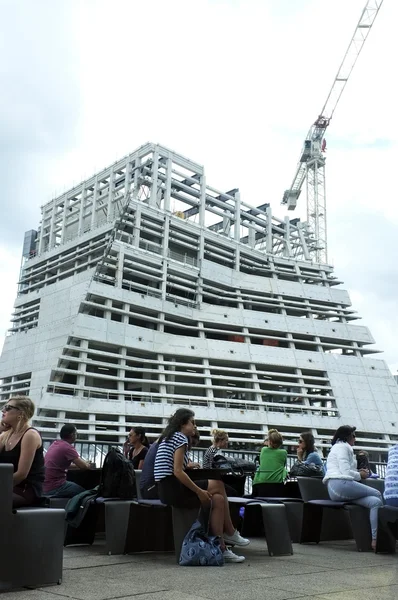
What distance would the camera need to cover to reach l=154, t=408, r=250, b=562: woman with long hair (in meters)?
6.05

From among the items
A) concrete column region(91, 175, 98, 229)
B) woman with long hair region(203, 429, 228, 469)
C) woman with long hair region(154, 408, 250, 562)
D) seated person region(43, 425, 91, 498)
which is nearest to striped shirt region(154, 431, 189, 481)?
woman with long hair region(154, 408, 250, 562)

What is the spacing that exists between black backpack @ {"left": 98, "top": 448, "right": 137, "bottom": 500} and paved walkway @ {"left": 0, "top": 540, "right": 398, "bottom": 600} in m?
0.68

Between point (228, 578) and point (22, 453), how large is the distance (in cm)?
212

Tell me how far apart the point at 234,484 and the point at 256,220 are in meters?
64.8

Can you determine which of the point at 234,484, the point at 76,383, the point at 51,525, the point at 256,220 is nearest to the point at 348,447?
the point at 234,484

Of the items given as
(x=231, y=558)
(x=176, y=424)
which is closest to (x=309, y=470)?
(x=231, y=558)

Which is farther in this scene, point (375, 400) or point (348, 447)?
point (375, 400)

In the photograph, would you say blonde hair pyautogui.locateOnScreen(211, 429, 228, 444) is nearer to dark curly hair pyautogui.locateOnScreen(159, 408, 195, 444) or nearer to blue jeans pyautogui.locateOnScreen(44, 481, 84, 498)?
blue jeans pyautogui.locateOnScreen(44, 481, 84, 498)

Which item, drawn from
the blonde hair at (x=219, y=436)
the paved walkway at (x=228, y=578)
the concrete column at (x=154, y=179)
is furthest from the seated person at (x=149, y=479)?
the concrete column at (x=154, y=179)

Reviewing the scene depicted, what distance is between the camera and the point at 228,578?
521 cm

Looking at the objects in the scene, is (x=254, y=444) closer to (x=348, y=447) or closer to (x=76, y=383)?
(x=76, y=383)

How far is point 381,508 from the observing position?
7246mm

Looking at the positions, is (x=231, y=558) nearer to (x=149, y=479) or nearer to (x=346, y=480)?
(x=149, y=479)

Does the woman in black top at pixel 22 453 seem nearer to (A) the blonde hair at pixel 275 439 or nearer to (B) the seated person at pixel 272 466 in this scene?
(B) the seated person at pixel 272 466
